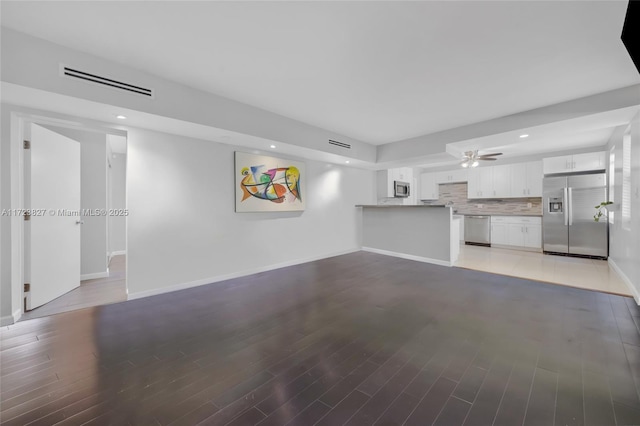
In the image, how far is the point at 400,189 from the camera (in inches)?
288

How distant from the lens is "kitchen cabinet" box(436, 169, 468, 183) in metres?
7.69

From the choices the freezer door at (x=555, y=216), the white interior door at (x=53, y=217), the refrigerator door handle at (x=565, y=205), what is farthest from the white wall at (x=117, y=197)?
the refrigerator door handle at (x=565, y=205)

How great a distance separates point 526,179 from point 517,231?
54.9 inches

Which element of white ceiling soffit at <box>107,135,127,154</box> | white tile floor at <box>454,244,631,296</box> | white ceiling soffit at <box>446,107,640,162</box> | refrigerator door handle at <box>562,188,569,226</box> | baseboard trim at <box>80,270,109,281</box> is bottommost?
baseboard trim at <box>80,270,109,281</box>

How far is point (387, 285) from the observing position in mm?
3779

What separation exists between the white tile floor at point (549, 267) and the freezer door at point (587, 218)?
294mm

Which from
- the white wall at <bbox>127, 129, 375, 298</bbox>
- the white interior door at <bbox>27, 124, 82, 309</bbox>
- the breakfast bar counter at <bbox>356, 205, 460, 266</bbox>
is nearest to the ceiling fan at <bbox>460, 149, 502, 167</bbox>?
the breakfast bar counter at <bbox>356, 205, 460, 266</bbox>

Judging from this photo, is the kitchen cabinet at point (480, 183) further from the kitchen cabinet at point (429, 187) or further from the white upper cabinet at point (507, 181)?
the kitchen cabinet at point (429, 187)

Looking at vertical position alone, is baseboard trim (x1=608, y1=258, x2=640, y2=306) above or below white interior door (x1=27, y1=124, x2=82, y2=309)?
below

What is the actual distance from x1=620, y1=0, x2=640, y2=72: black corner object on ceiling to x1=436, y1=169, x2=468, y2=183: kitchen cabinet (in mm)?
6742

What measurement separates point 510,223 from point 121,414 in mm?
8194

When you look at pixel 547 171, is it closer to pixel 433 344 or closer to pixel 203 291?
pixel 433 344

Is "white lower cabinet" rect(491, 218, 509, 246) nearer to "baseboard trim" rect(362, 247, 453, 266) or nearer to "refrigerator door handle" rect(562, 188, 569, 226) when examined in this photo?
"refrigerator door handle" rect(562, 188, 569, 226)

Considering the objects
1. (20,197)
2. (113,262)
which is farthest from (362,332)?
(113,262)
